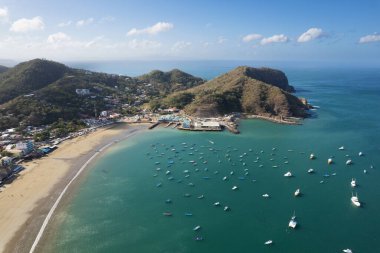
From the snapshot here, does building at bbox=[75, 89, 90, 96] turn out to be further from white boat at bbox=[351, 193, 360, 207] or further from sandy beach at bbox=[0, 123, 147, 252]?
white boat at bbox=[351, 193, 360, 207]

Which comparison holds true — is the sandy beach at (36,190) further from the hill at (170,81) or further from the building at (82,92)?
the hill at (170,81)

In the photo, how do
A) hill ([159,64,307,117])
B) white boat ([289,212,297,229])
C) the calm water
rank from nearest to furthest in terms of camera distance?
1. the calm water
2. white boat ([289,212,297,229])
3. hill ([159,64,307,117])

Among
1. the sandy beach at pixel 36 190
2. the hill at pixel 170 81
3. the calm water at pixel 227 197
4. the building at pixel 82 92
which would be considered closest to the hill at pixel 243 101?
the calm water at pixel 227 197

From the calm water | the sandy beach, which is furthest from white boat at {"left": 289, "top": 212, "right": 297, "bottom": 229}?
the sandy beach

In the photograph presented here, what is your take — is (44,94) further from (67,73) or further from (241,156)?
(241,156)

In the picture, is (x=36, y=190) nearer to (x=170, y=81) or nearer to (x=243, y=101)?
(x=243, y=101)

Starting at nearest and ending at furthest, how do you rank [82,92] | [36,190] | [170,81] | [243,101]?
[36,190] < [243,101] < [82,92] < [170,81]

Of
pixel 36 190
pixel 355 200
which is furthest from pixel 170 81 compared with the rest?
pixel 355 200
